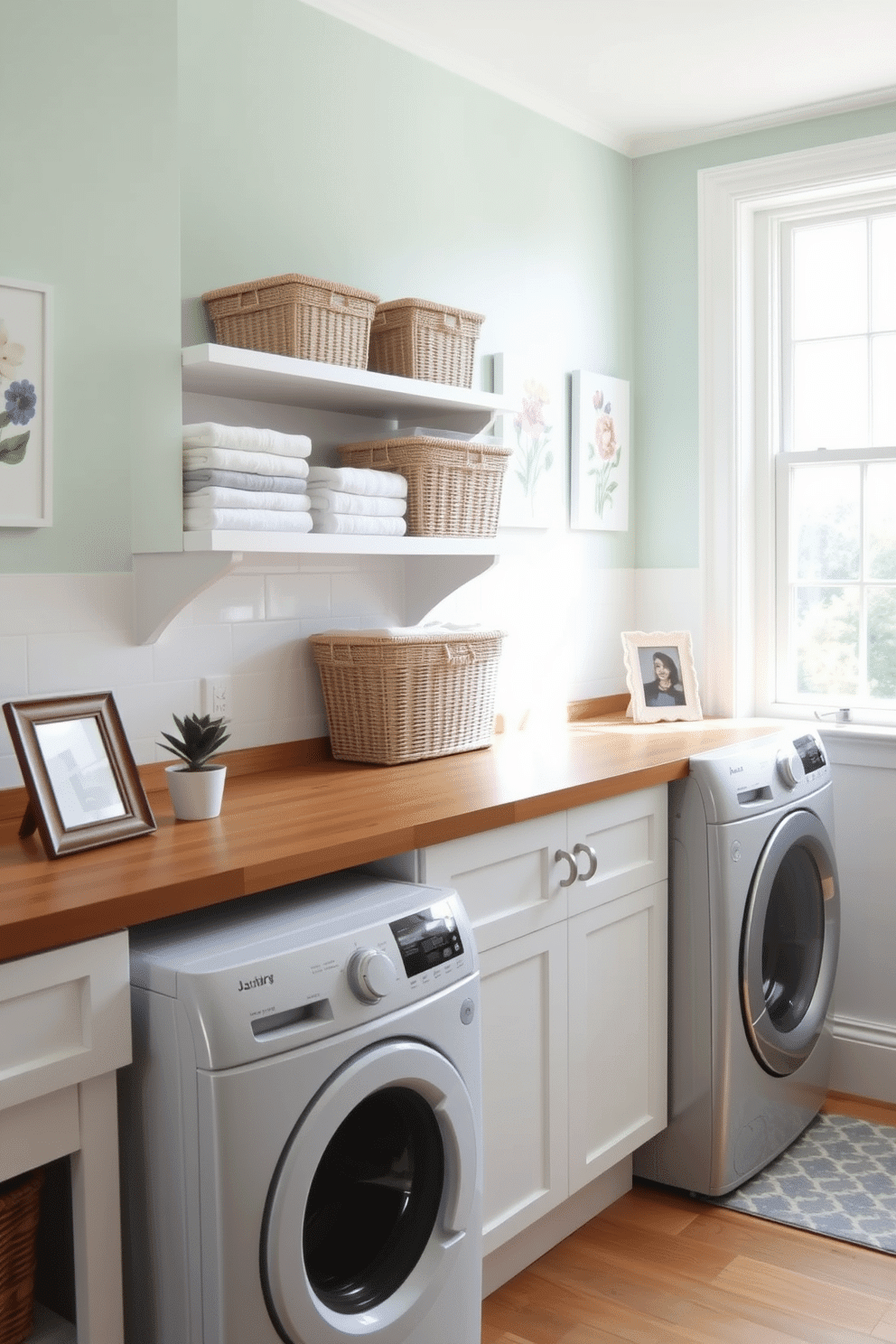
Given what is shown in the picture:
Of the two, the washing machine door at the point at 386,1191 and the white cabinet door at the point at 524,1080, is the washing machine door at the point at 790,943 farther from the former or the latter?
the washing machine door at the point at 386,1191

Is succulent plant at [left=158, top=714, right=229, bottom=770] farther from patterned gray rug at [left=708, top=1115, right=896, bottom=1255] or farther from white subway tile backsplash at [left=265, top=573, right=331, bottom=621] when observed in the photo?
patterned gray rug at [left=708, top=1115, right=896, bottom=1255]

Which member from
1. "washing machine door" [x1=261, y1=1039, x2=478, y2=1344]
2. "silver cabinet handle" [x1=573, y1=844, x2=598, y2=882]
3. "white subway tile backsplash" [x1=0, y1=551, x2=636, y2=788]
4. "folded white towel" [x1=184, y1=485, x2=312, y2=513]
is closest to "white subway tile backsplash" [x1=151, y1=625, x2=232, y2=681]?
"white subway tile backsplash" [x1=0, y1=551, x2=636, y2=788]

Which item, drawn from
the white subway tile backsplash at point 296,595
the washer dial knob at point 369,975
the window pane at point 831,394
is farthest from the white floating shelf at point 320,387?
the window pane at point 831,394

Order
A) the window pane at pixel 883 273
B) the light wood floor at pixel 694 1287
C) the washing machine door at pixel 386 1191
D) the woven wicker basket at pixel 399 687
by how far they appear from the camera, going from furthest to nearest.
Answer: the window pane at pixel 883 273 < the woven wicker basket at pixel 399 687 < the light wood floor at pixel 694 1287 < the washing machine door at pixel 386 1191

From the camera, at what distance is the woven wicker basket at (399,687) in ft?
8.21

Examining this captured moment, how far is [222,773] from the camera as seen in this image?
203cm

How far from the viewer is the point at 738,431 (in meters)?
3.50

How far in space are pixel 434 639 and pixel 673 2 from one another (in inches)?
58.3

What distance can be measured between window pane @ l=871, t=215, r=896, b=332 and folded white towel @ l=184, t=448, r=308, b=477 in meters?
1.91

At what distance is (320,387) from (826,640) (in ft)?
5.83

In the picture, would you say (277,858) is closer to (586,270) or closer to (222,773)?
(222,773)

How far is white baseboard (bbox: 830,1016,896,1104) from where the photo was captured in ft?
10.5

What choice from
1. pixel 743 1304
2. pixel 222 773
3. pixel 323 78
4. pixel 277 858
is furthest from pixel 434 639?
pixel 743 1304

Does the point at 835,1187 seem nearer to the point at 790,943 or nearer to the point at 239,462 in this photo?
the point at 790,943
